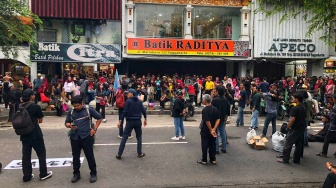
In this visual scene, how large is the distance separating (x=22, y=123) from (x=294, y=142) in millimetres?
5843

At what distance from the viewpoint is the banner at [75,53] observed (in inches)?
799

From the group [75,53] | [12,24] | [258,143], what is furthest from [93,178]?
[75,53]

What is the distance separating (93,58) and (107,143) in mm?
12670

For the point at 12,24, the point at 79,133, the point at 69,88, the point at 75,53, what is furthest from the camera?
the point at 75,53

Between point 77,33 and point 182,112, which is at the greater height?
point 77,33

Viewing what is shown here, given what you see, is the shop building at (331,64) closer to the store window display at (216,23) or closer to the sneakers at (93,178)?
the store window display at (216,23)

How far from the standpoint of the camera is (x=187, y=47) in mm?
21859

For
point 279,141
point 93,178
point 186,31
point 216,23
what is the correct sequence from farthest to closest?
1. point 216,23
2. point 186,31
3. point 279,141
4. point 93,178

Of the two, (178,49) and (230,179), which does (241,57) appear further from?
(230,179)

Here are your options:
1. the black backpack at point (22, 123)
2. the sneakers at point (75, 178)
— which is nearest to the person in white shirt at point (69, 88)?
the black backpack at point (22, 123)

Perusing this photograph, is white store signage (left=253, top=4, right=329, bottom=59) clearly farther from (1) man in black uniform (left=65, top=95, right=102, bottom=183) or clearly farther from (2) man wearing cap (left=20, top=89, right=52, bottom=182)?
(2) man wearing cap (left=20, top=89, right=52, bottom=182)

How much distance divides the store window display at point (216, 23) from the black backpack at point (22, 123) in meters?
17.7

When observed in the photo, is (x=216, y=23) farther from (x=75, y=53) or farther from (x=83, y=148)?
(x=83, y=148)

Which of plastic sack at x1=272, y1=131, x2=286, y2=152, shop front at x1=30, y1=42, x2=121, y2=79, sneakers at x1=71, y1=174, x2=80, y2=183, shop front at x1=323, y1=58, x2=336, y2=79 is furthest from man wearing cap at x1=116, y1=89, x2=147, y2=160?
shop front at x1=323, y1=58, x2=336, y2=79
